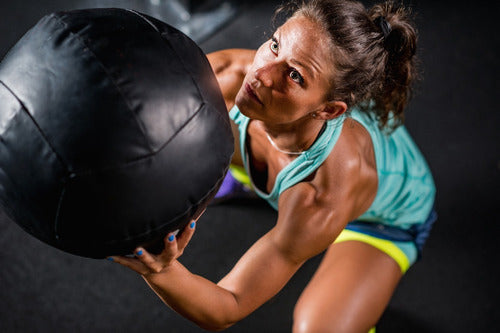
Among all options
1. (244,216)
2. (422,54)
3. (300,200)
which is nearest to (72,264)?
(244,216)

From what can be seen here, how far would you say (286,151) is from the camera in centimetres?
130

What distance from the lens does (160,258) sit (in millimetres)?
937

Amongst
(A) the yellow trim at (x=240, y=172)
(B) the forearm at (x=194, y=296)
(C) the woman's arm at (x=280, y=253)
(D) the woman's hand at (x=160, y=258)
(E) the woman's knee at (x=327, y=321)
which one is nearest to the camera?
(D) the woman's hand at (x=160, y=258)

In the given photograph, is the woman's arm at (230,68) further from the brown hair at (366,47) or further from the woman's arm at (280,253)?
the woman's arm at (280,253)

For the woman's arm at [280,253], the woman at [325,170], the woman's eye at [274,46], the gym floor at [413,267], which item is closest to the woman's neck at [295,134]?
the woman at [325,170]

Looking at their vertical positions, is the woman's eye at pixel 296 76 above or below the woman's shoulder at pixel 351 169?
above

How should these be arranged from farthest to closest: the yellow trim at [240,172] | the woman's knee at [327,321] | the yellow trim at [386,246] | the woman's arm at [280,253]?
1. the yellow trim at [240,172]
2. the yellow trim at [386,246]
3. the woman's knee at [327,321]
4. the woman's arm at [280,253]

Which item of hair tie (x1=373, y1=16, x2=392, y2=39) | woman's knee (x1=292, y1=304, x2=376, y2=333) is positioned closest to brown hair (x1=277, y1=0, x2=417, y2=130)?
hair tie (x1=373, y1=16, x2=392, y2=39)

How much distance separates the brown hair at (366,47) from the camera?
1.04 meters

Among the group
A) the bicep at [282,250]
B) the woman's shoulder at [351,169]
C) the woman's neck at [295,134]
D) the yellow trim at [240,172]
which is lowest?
the yellow trim at [240,172]

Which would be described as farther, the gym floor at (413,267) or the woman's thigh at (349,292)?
the gym floor at (413,267)

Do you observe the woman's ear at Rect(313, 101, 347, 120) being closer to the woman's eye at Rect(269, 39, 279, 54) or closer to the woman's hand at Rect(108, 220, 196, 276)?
the woman's eye at Rect(269, 39, 279, 54)

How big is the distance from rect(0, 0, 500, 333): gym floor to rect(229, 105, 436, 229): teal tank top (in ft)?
1.36

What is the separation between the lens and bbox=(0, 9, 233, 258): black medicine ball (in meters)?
0.71
